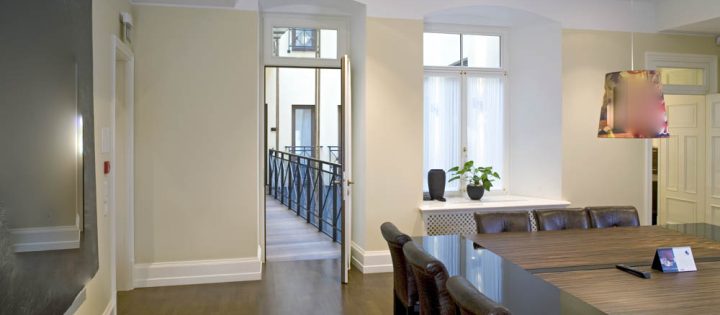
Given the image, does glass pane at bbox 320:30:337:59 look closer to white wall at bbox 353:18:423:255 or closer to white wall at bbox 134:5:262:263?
white wall at bbox 353:18:423:255

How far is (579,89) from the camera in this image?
5.37 meters

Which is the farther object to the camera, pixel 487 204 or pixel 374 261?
pixel 487 204

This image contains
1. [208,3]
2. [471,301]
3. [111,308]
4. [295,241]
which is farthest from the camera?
[295,241]

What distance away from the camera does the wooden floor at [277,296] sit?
383 centimetres

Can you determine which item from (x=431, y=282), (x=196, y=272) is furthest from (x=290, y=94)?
(x=431, y=282)

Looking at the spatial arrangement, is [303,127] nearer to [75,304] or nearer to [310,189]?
[310,189]

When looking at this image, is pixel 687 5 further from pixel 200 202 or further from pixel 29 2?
pixel 29 2

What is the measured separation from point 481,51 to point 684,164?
2.72m

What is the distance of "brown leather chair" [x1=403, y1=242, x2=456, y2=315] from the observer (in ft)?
6.28

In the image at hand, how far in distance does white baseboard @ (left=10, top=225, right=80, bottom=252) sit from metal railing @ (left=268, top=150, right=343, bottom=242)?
357 centimetres

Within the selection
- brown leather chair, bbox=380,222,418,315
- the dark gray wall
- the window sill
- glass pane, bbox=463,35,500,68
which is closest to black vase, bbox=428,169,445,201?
the window sill

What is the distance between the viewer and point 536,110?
18.2 feet

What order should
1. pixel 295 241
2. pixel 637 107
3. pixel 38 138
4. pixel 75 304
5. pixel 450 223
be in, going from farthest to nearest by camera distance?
pixel 295 241 → pixel 450 223 → pixel 637 107 → pixel 75 304 → pixel 38 138

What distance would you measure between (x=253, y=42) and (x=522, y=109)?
3057 mm
